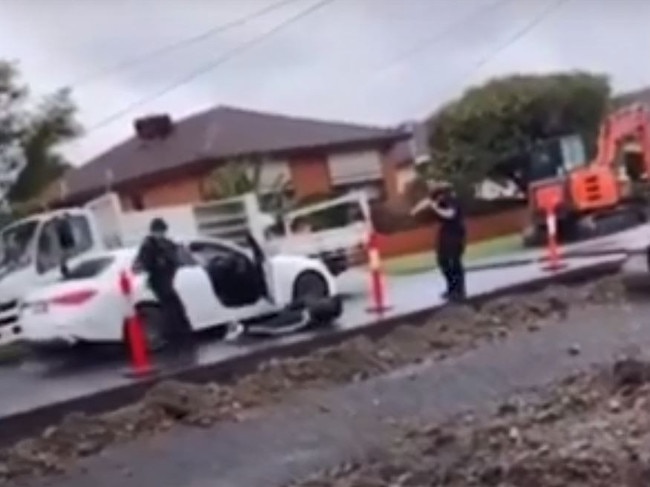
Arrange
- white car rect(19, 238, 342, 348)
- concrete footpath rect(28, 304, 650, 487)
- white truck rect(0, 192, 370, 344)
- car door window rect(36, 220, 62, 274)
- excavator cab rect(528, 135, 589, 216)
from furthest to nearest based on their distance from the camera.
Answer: excavator cab rect(528, 135, 589, 216) → car door window rect(36, 220, 62, 274) → white truck rect(0, 192, 370, 344) → white car rect(19, 238, 342, 348) → concrete footpath rect(28, 304, 650, 487)

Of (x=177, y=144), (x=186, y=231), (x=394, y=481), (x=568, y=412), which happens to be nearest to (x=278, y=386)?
(x=568, y=412)

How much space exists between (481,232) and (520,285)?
950 inches

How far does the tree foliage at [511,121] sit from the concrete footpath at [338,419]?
97.4ft

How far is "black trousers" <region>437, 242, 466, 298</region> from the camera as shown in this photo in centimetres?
2098

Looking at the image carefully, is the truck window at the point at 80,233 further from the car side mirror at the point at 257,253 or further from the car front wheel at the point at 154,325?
the car front wheel at the point at 154,325

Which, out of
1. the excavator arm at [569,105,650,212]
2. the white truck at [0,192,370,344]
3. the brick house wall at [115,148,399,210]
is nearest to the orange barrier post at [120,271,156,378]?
the white truck at [0,192,370,344]

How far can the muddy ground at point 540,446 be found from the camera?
30.5 feet

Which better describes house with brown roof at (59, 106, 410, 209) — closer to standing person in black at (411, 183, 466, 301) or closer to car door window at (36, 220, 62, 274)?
car door window at (36, 220, 62, 274)

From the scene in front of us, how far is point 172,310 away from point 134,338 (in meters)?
1.96

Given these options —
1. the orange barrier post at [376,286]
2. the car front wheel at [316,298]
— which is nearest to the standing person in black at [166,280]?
the car front wheel at [316,298]

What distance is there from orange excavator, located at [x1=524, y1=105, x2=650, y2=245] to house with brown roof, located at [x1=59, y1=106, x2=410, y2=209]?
387 inches

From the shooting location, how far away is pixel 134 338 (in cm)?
1744

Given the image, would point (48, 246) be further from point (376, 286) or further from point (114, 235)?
point (376, 286)

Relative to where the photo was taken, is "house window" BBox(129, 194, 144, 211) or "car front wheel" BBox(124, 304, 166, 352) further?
"house window" BBox(129, 194, 144, 211)
